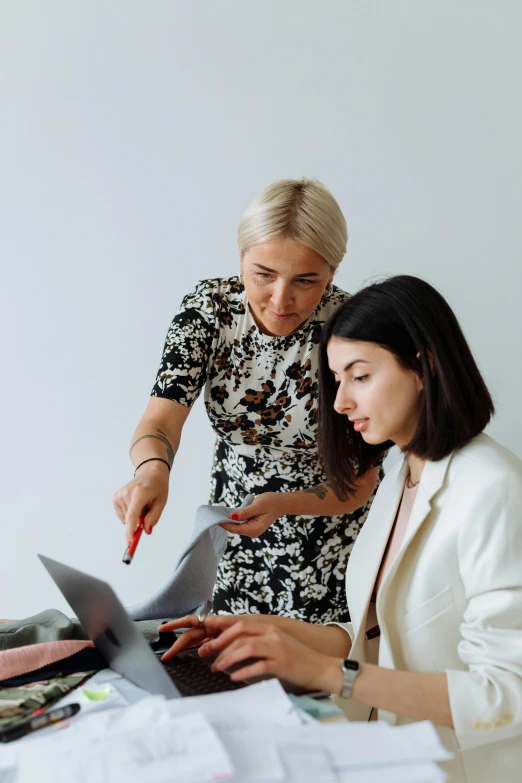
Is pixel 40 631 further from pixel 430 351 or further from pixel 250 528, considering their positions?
pixel 430 351

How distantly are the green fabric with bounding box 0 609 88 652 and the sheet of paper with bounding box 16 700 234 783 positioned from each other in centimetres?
41

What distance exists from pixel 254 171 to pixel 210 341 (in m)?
1.07

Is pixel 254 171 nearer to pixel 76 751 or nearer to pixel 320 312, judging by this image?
pixel 320 312

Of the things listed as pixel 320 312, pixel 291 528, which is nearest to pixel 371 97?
pixel 320 312

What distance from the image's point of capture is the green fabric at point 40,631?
1.27m

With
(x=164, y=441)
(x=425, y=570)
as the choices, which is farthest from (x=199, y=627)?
(x=164, y=441)

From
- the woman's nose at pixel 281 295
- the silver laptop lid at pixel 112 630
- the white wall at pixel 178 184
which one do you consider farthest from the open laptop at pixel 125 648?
the white wall at pixel 178 184

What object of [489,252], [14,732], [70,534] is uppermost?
[489,252]

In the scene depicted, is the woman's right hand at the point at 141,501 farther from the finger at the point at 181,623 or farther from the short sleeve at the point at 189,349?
the short sleeve at the point at 189,349

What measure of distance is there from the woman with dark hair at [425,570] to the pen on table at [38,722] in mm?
217

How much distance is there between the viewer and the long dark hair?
4.24ft

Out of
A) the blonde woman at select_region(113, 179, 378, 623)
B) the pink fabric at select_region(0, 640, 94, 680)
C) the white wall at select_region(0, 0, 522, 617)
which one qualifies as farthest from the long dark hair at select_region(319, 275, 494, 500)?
the white wall at select_region(0, 0, 522, 617)

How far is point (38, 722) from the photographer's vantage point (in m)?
0.94

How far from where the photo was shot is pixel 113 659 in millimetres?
1148
